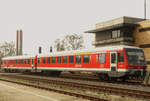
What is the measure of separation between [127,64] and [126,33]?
2712 cm

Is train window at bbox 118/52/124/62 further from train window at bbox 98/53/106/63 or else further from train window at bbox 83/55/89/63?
train window at bbox 83/55/89/63

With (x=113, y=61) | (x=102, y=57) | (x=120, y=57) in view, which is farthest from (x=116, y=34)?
(x=120, y=57)

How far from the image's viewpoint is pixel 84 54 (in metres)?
22.0

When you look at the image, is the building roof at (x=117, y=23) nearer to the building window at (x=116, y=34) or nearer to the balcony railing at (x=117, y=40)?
the building window at (x=116, y=34)

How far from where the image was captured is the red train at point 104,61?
709 inches

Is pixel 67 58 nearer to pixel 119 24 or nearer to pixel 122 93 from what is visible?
pixel 122 93

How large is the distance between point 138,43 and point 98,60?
25.1m

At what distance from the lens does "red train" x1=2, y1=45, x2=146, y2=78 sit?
1800cm

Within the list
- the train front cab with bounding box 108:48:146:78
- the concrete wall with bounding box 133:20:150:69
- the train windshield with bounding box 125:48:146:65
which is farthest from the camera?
the concrete wall with bounding box 133:20:150:69

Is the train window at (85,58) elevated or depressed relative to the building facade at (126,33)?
depressed

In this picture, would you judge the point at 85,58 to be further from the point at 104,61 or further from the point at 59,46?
the point at 59,46

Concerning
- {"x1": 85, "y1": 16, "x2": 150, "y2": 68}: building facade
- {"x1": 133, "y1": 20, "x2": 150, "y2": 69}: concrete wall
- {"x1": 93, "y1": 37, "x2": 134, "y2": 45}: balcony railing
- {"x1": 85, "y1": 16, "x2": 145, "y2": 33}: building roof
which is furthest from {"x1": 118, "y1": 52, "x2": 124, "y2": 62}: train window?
{"x1": 93, "y1": 37, "x2": 134, "y2": 45}: balcony railing

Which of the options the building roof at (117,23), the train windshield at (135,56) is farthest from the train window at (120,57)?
the building roof at (117,23)

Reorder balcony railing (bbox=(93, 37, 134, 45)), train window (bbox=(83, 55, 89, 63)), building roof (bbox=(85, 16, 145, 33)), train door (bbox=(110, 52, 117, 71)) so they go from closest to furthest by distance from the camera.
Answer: train door (bbox=(110, 52, 117, 71)), train window (bbox=(83, 55, 89, 63)), building roof (bbox=(85, 16, 145, 33)), balcony railing (bbox=(93, 37, 134, 45))
